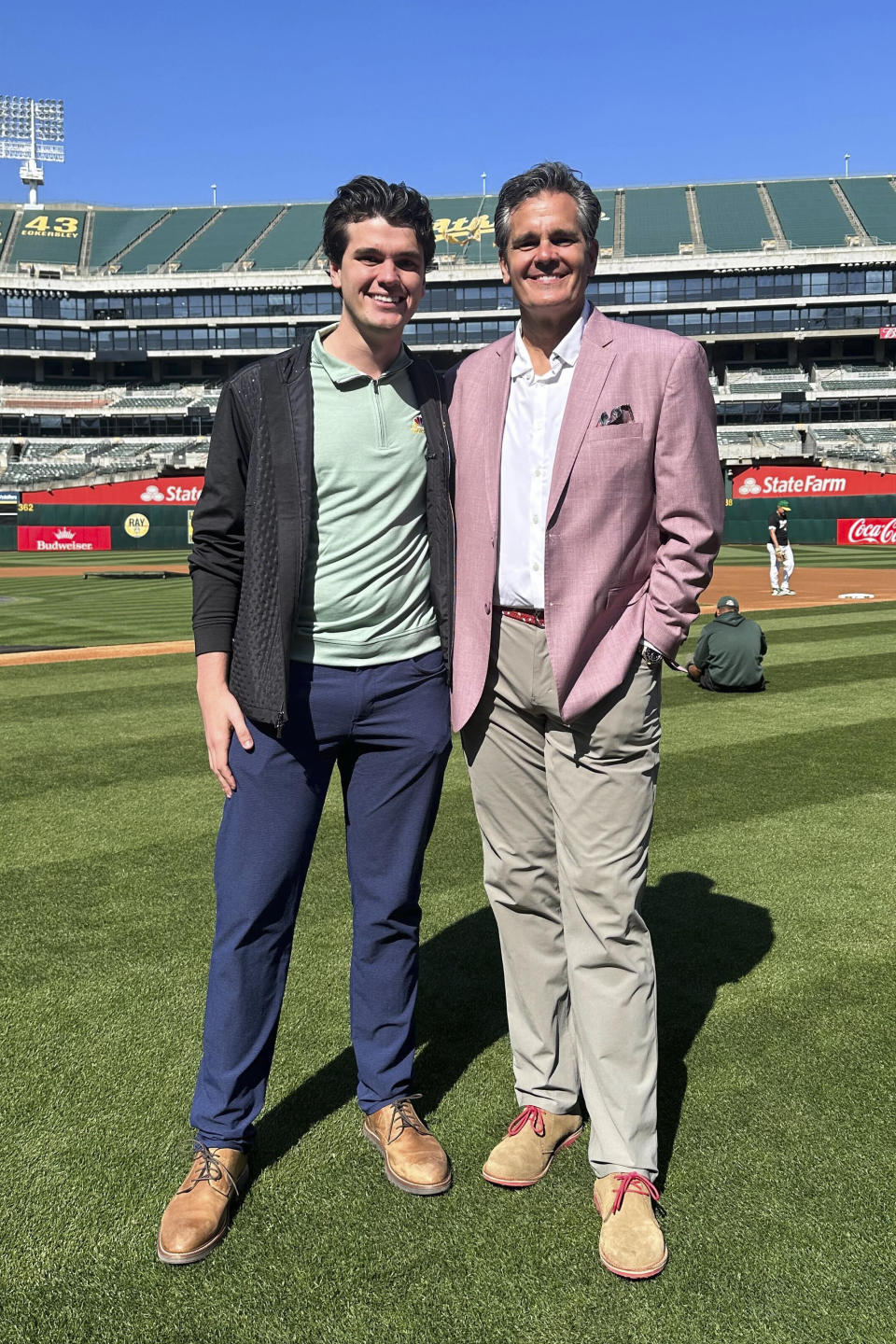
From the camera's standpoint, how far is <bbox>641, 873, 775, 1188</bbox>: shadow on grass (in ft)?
11.0

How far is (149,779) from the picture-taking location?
7133 millimetres

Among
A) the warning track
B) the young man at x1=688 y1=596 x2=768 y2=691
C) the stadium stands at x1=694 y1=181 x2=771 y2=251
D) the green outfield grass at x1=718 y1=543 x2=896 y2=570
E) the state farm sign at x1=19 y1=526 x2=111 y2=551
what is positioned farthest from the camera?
the stadium stands at x1=694 y1=181 x2=771 y2=251

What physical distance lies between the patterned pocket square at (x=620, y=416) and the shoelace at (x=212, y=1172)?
6.93ft

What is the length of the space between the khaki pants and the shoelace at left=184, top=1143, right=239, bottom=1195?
2.80 feet

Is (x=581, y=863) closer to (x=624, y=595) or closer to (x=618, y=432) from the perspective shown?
(x=624, y=595)

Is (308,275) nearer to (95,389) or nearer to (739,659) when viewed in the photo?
(95,389)

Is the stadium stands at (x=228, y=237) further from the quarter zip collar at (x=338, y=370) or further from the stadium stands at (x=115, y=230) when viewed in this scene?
the quarter zip collar at (x=338, y=370)

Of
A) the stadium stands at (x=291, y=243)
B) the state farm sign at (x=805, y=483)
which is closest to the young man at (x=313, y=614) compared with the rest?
the state farm sign at (x=805, y=483)

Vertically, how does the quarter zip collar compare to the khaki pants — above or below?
above

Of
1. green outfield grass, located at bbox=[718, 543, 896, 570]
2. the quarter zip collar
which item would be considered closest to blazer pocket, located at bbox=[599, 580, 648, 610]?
the quarter zip collar

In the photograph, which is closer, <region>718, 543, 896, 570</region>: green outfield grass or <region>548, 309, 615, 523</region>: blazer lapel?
<region>548, 309, 615, 523</region>: blazer lapel

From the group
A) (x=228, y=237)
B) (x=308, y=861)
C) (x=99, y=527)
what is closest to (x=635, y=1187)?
(x=308, y=861)

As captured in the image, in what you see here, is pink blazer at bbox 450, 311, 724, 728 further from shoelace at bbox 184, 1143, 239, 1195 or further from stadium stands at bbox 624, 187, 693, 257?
stadium stands at bbox 624, 187, 693, 257

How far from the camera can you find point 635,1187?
8.62ft
